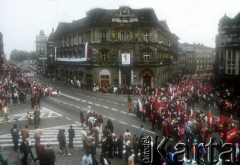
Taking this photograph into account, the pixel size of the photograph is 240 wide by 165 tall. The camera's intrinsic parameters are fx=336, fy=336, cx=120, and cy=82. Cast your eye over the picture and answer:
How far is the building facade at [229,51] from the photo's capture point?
36.4 meters

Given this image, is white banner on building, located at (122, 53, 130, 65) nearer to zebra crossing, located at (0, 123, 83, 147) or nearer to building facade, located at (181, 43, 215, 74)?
zebra crossing, located at (0, 123, 83, 147)

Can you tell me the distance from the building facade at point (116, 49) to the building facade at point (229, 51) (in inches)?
340

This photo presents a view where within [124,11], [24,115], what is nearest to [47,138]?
[24,115]

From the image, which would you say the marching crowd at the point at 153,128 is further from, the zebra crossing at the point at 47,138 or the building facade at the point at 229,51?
the building facade at the point at 229,51

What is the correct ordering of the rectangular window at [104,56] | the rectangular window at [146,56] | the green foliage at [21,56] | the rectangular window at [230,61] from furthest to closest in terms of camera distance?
the rectangular window at [146,56] → the rectangular window at [104,56] → the rectangular window at [230,61] → the green foliage at [21,56]

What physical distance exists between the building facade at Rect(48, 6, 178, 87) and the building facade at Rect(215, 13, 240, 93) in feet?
28.3

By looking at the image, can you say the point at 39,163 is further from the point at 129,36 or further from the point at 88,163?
the point at 129,36

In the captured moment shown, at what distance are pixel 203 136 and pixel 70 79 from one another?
90.3ft

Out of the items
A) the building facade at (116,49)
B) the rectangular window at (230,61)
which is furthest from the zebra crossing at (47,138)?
the rectangular window at (230,61)

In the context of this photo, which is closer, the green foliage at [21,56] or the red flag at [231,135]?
the red flag at [231,135]

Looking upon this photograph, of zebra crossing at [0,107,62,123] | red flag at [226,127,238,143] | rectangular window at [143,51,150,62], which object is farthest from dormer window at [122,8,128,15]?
red flag at [226,127,238,143]

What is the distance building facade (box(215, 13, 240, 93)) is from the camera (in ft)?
119

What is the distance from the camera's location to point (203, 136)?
17938 mm

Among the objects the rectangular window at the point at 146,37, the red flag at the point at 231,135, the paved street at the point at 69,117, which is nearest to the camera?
the red flag at the point at 231,135
